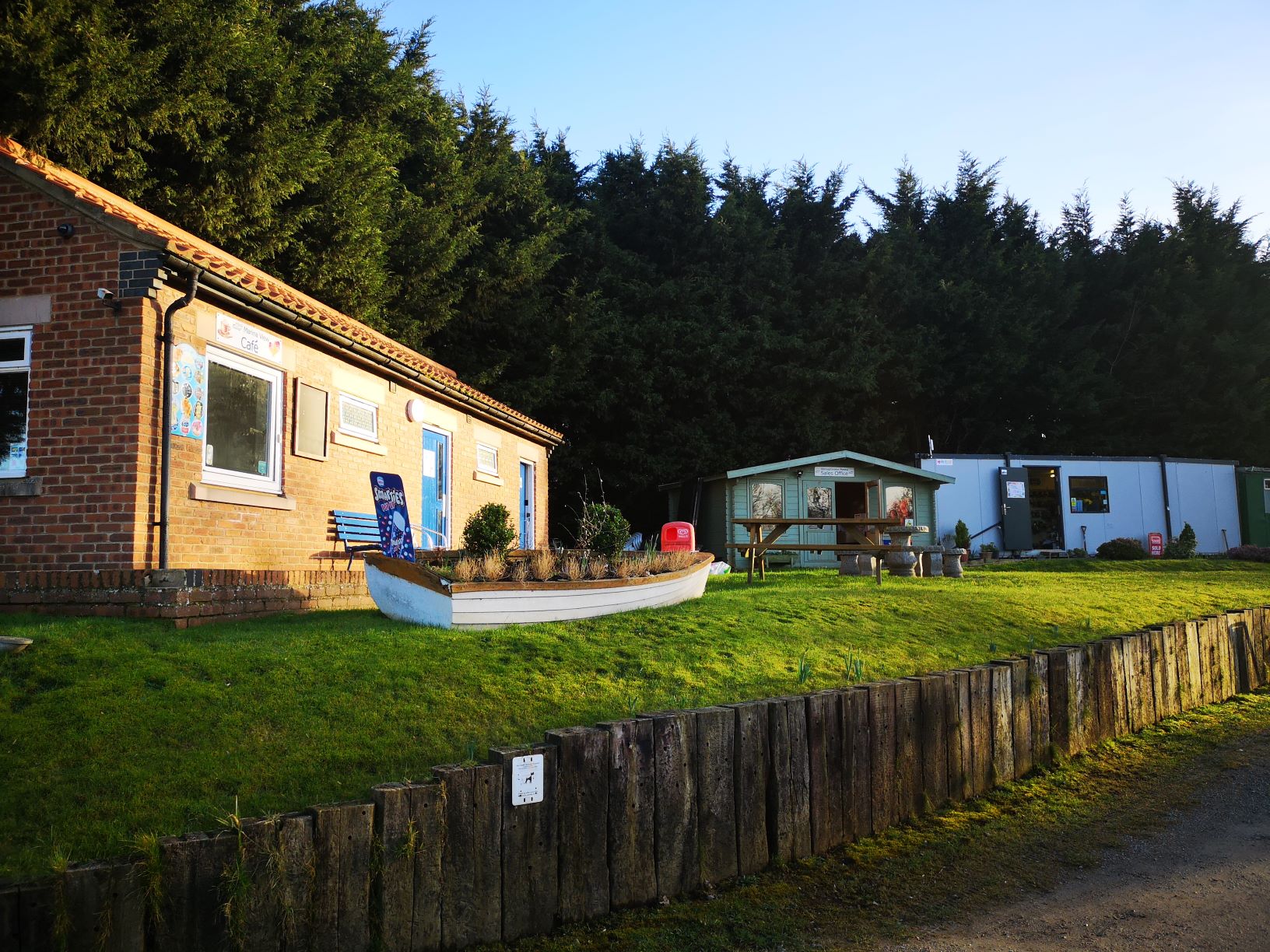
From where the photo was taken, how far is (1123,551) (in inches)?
841

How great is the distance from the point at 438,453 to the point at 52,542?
21.3 ft

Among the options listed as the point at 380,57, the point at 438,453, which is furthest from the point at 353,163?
the point at 438,453

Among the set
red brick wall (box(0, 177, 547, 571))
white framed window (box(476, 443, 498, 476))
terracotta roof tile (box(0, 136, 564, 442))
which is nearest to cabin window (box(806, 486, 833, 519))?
white framed window (box(476, 443, 498, 476))

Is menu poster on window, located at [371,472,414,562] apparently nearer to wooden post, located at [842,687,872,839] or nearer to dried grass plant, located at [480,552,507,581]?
dried grass plant, located at [480,552,507,581]

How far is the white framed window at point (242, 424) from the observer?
900cm

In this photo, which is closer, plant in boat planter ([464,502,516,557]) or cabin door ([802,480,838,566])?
plant in boat planter ([464,502,516,557])

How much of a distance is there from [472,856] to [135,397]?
5.98 metres

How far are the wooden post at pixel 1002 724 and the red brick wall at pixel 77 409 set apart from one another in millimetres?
6995

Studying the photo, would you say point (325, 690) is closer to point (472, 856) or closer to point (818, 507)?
point (472, 856)

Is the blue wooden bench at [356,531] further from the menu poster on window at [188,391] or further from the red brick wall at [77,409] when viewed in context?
the red brick wall at [77,409]

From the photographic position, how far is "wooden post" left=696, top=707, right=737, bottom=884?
4.65m

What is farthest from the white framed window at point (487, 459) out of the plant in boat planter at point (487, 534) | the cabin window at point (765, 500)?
the cabin window at point (765, 500)

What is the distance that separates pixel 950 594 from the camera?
38.1 feet

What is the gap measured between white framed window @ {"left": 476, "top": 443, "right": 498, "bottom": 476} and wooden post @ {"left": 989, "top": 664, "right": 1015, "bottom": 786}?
1072cm
